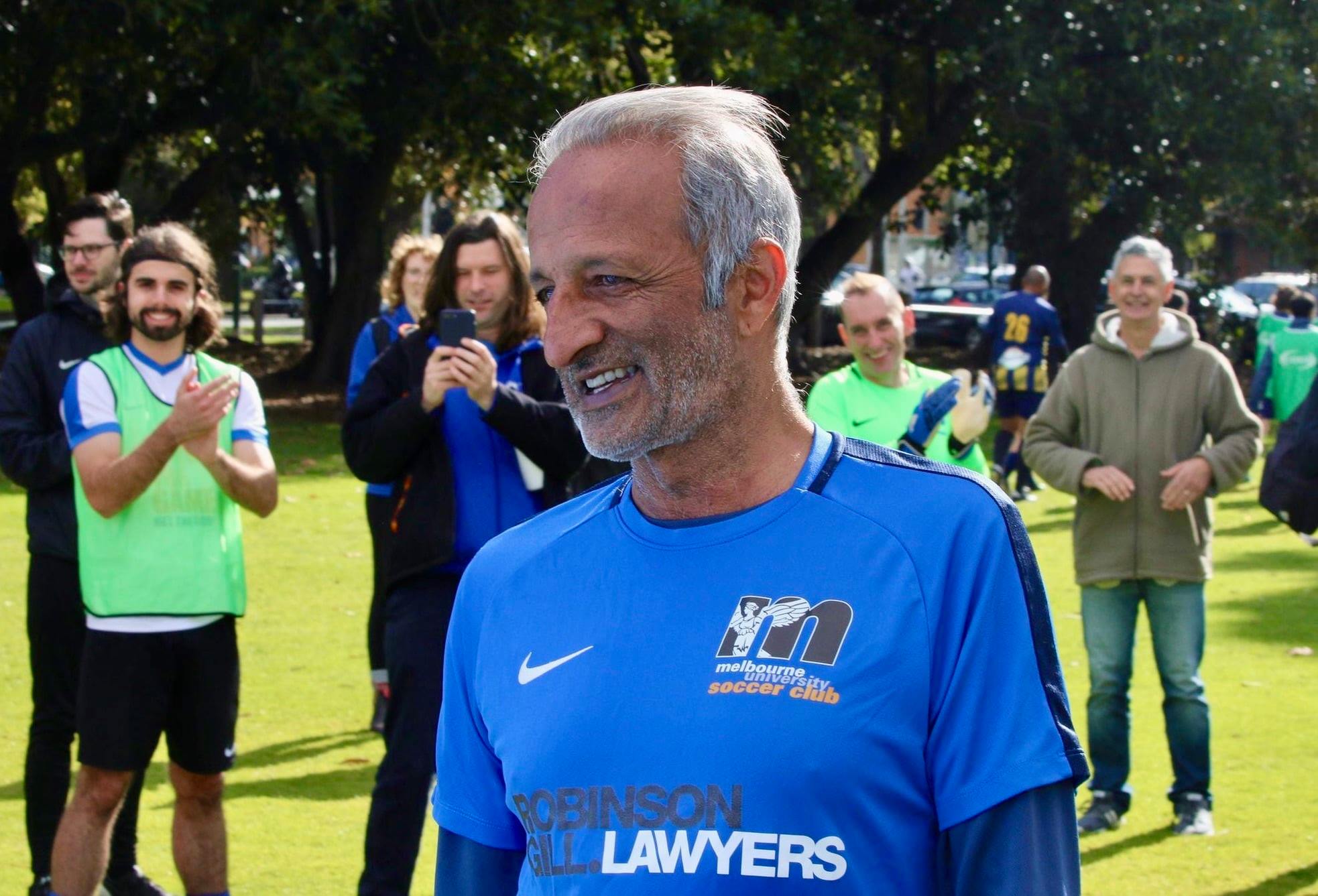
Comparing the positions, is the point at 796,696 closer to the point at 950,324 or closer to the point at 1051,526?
the point at 1051,526

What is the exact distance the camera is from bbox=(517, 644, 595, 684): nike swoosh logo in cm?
201

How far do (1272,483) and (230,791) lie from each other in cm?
431

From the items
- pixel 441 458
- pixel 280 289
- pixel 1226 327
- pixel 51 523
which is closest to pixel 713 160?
pixel 441 458

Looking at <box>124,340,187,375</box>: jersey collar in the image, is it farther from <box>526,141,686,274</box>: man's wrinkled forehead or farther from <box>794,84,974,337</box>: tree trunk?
<box>794,84,974,337</box>: tree trunk

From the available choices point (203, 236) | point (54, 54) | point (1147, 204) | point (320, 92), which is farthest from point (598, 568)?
point (203, 236)

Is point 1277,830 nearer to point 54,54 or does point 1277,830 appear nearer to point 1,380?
point 1,380

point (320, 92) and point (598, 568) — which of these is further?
point (320, 92)

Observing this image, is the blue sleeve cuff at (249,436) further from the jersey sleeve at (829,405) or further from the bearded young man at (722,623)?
the bearded young man at (722,623)

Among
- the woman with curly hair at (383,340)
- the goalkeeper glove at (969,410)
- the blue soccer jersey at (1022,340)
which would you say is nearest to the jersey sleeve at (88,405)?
the woman with curly hair at (383,340)

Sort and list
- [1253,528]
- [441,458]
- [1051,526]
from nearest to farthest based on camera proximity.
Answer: [441,458]
[1051,526]
[1253,528]

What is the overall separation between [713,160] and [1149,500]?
5108 mm

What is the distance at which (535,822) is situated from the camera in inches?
77.9

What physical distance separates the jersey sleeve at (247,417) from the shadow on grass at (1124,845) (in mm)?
3365

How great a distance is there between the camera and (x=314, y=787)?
7.14 meters
